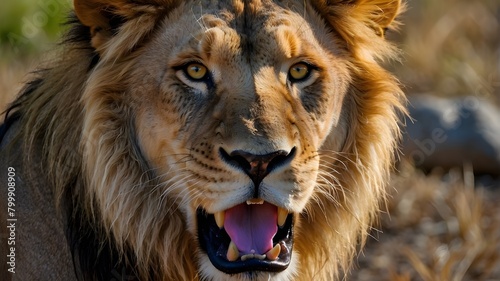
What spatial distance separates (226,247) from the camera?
3373 mm

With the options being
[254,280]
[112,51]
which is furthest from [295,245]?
[112,51]

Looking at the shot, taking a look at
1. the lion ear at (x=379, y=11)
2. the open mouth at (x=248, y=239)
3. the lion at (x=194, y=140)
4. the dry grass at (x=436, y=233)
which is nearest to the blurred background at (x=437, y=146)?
the dry grass at (x=436, y=233)

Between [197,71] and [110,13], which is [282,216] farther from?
[110,13]

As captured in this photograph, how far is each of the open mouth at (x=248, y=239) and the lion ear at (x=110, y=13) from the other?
754mm

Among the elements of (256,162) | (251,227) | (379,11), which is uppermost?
(379,11)

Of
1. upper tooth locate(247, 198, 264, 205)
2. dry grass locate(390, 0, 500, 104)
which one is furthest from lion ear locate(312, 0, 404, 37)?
dry grass locate(390, 0, 500, 104)

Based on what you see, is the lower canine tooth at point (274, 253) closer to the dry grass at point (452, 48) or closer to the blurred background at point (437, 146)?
the blurred background at point (437, 146)

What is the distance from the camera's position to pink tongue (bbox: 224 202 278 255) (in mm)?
3322

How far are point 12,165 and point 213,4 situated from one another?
3.45 feet

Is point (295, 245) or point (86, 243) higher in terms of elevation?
point (86, 243)

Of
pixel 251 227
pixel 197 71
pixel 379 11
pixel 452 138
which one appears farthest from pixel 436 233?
pixel 197 71

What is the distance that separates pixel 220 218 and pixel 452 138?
4.08 meters

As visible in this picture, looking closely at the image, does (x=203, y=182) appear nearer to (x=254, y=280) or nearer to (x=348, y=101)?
(x=254, y=280)

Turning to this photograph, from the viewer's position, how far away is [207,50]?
11.1 ft
